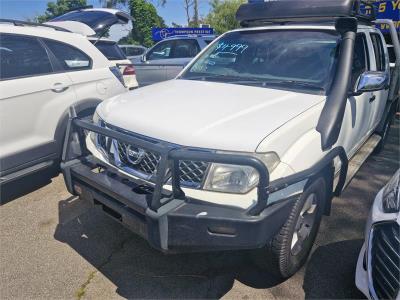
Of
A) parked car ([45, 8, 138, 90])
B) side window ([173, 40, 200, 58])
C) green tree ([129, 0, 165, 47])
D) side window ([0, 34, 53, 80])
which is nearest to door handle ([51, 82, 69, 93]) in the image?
side window ([0, 34, 53, 80])

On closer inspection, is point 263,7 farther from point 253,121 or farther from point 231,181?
point 231,181

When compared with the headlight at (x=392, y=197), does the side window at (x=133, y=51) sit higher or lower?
lower

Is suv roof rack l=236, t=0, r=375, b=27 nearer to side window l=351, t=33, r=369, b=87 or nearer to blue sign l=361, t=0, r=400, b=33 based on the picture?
side window l=351, t=33, r=369, b=87

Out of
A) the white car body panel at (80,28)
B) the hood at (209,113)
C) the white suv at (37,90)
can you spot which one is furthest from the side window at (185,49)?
the hood at (209,113)

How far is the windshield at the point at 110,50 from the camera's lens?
20.1ft

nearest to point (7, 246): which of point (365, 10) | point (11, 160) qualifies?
point (11, 160)

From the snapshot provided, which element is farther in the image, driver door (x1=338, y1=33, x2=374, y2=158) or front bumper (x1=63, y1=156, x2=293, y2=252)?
driver door (x1=338, y1=33, x2=374, y2=158)

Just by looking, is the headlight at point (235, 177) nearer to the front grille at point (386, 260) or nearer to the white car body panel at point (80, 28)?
the front grille at point (386, 260)

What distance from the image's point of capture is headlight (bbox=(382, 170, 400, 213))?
200cm

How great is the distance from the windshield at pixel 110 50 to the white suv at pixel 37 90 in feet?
5.11

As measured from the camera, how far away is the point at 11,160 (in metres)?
3.60

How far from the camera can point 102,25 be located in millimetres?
5500

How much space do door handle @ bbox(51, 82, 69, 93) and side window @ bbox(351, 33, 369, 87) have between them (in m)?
3.26

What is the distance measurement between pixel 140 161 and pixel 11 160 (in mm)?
1924
